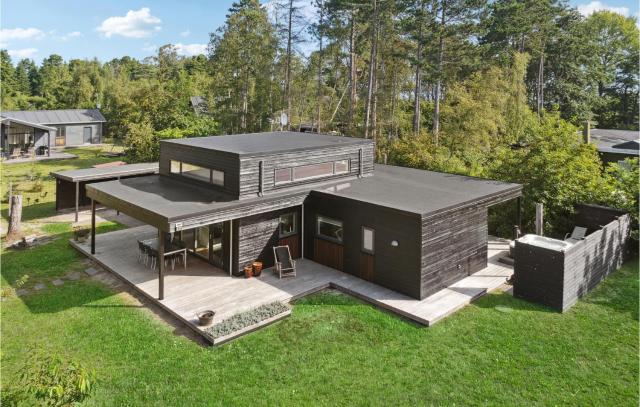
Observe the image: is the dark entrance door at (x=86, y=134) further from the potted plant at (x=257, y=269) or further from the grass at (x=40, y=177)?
the potted plant at (x=257, y=269)

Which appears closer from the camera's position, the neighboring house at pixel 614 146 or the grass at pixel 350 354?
the grass at pixel 350 354

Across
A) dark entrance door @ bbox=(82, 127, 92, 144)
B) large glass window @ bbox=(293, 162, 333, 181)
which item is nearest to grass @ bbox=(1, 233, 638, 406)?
large glass window @ bbox=(293, 162, 333, 181)

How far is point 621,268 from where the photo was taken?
42.4 feet

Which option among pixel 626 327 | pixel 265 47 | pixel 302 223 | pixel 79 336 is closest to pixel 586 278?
pixel 626 327

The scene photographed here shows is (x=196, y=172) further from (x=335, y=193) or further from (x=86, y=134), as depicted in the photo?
(x=86, y=134)

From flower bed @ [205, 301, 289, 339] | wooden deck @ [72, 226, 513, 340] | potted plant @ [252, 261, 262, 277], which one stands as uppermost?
potted plant @ [252, 261, 262, 277]

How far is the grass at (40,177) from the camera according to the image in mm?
19156

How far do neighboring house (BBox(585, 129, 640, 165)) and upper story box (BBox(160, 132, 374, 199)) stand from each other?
34.4ft

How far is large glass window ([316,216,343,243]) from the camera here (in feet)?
40.4

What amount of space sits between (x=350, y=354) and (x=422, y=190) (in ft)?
19.9

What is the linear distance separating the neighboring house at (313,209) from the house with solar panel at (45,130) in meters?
24.3

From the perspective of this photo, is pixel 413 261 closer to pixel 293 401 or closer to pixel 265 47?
pixel 293 401

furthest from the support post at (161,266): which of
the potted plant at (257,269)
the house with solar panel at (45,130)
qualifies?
the house with solar panel at (45,130)

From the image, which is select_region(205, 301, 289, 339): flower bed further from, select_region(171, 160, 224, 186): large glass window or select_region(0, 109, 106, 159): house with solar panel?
select_region(0, 109, 106, 159): house with solar panel
